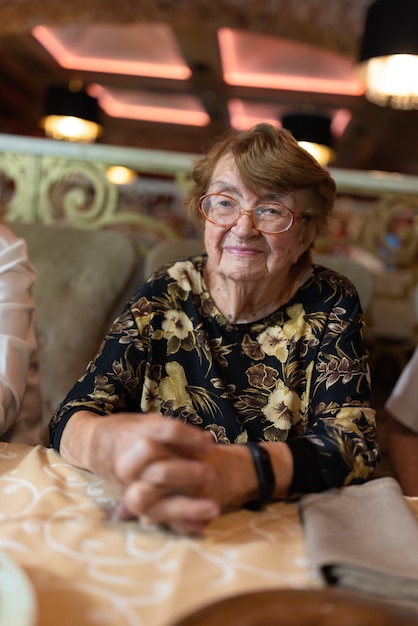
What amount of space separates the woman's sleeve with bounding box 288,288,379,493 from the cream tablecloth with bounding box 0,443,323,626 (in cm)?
8

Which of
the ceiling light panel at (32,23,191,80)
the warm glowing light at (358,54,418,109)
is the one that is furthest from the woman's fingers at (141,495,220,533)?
the ceiling light panel at (32,23,191,80)

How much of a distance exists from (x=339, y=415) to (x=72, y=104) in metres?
7.03

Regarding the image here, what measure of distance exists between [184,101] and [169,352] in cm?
952

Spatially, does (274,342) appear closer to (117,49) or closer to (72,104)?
(72,104)

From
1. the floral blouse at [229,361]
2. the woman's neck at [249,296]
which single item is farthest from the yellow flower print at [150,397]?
the woman's neck at [249,296]

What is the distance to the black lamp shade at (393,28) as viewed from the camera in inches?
145

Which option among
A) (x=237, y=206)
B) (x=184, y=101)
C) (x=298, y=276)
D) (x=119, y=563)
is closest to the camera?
(x=119, y=563)

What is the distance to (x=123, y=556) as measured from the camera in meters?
0.76

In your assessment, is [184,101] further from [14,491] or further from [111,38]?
[14,491]

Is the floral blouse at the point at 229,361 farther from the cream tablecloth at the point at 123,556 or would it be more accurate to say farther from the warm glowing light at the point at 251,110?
the warm glowing light at the point at 251,110

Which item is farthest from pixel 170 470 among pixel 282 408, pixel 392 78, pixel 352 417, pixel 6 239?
pixel 392 78

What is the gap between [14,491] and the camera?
922 millimetres

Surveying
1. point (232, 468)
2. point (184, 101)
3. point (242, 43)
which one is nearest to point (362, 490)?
point (232, 468)

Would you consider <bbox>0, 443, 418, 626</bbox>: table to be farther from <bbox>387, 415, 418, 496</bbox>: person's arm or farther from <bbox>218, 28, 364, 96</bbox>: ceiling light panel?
<bbox>218, 28, 364, 96</bbox>: ceiling light panel
